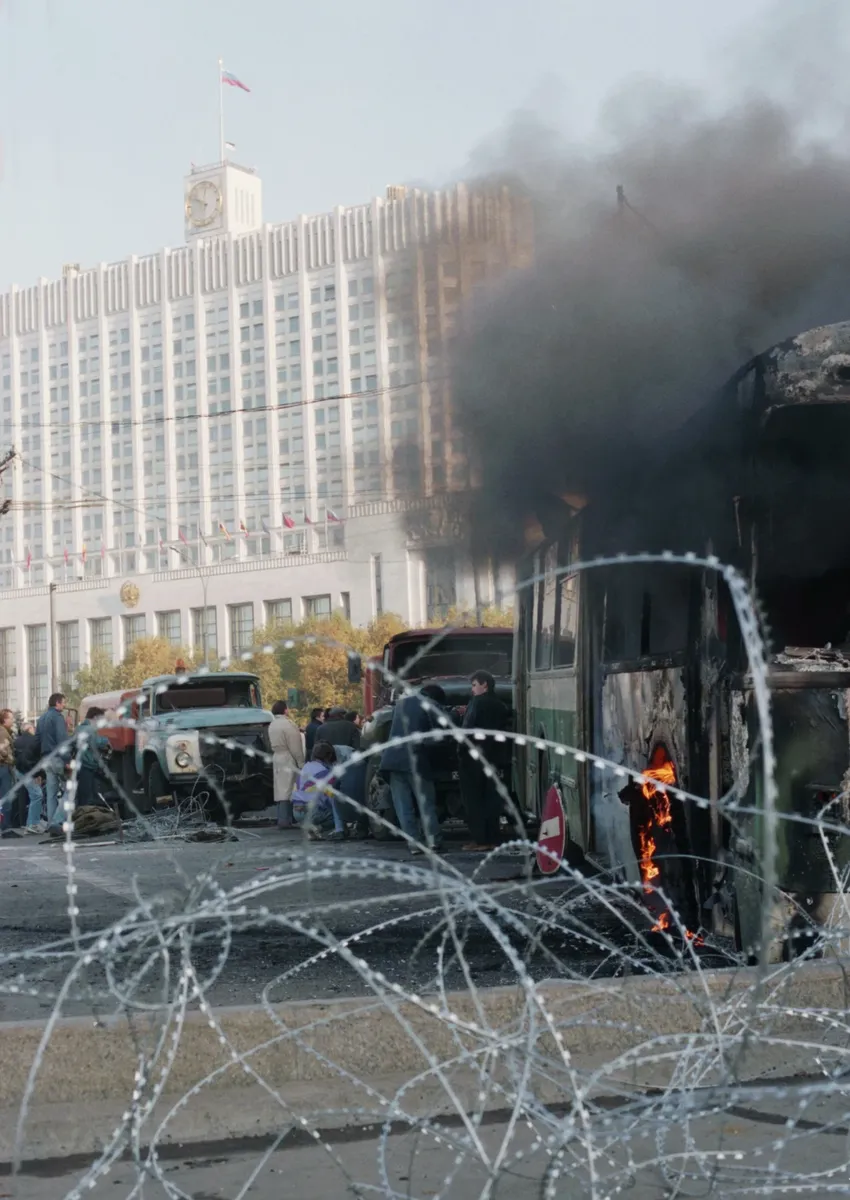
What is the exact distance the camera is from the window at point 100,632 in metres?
104

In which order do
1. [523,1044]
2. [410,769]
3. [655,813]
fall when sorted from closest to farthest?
[523,1044] → [655,813] → [410,769]

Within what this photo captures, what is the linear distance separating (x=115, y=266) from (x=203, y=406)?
11.2 meters

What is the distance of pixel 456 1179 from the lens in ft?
13.2

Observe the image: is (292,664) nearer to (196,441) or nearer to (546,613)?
(196,441)

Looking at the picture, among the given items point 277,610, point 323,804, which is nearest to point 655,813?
point 323,804

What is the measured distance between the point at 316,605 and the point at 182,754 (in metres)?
73.2

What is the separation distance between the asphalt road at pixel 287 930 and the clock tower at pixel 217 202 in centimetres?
9376

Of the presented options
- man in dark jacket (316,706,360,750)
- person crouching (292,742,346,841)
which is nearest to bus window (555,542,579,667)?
person crouching (292,742,346,841)

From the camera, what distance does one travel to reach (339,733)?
19047 mm

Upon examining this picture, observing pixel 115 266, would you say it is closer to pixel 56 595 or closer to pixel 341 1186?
pixel 56 595

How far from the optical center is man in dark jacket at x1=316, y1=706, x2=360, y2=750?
1888cm

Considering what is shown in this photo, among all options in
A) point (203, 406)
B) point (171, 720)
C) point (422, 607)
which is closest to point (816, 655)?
point (171, 720)

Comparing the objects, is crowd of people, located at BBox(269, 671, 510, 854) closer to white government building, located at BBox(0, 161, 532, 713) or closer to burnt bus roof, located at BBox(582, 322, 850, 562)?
burnt bus roof, located at BBox(582, 322, 850, 562)

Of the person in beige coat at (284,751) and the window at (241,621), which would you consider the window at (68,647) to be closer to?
the window at (241,621)
